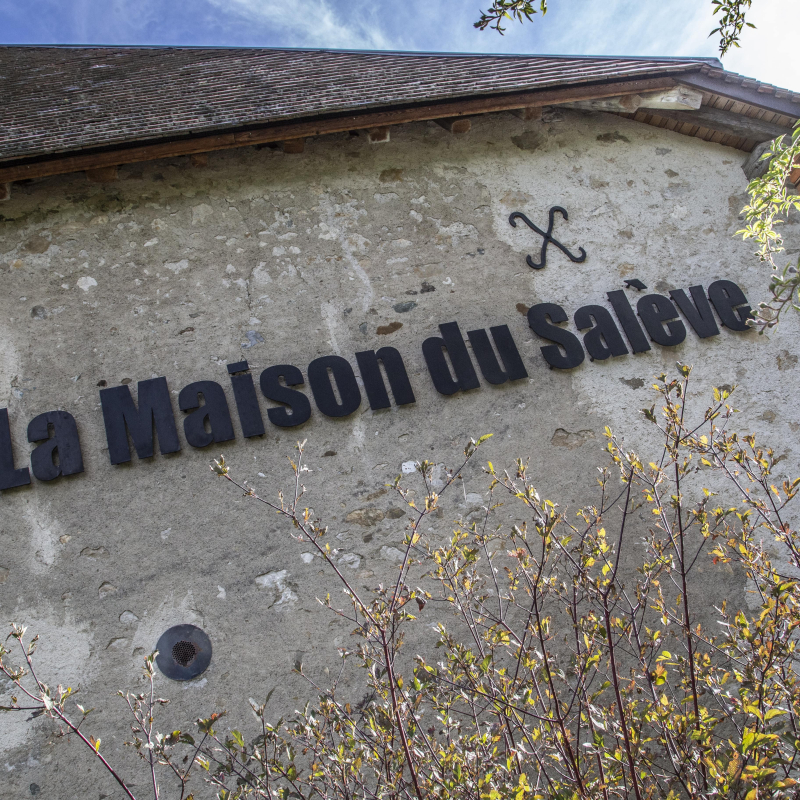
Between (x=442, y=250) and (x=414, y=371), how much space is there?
100 cm

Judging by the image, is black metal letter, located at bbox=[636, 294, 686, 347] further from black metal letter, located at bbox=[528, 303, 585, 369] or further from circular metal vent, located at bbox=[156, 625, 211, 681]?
circular metal vent, located at bbox=[156, 625, 211, 681]

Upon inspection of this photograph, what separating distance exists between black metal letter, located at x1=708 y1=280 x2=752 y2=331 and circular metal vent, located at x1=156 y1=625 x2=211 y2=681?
4063 mm

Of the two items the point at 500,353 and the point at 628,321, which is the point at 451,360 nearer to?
the point at 500,353

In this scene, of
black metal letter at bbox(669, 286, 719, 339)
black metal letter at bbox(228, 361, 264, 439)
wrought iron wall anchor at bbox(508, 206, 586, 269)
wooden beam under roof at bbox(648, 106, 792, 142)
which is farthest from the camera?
wooden beam under roof at bbox(648, 106, 792, 142)

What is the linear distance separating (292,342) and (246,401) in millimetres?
519

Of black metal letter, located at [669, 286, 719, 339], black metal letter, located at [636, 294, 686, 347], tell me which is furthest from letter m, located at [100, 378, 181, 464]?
black metal letter, located at [669, 286, 719, 339]

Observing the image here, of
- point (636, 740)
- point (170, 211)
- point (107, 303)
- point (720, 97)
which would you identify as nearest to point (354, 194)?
point (170, 211)

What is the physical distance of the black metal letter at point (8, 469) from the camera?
3691 millimetres

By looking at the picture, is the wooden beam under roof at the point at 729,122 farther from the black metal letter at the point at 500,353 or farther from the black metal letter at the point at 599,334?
the black metal letter at the point at 500,353

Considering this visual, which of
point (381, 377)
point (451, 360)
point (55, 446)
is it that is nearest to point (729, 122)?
point (451, 360)

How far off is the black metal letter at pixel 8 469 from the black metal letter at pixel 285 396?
1.44m

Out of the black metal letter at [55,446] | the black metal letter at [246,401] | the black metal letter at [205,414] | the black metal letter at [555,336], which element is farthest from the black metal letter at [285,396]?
the black metal letter at [555,336]

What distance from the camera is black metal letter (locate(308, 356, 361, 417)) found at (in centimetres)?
406

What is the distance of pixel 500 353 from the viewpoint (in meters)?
4.35
